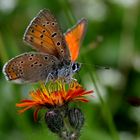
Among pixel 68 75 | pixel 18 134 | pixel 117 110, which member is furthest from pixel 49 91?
pixel 117 110

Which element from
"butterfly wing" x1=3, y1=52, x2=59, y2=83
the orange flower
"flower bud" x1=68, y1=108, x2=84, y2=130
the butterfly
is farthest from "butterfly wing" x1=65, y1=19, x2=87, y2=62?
"flower bud" x1=68, y1=108, x2=84, y2=130

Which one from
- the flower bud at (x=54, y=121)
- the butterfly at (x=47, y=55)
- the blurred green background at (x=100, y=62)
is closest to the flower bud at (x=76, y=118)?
the flower bud at (x=54, y=121)

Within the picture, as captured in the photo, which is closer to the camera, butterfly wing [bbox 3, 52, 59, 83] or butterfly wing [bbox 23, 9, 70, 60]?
butterfly wing [bbox 23, 9, 70, 60]

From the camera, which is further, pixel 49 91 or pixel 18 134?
pixel 18 134

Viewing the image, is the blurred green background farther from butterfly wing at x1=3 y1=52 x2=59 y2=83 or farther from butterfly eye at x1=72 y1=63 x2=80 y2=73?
butterfly eye at x1=72 y1=63 x2=80 y2=73

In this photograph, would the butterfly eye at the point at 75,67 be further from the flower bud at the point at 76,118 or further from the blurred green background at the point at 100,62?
the blurred green background at the point at 100,62

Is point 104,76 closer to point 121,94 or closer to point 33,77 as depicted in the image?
point 121,94

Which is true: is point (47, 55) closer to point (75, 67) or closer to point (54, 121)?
point (75, 67)
